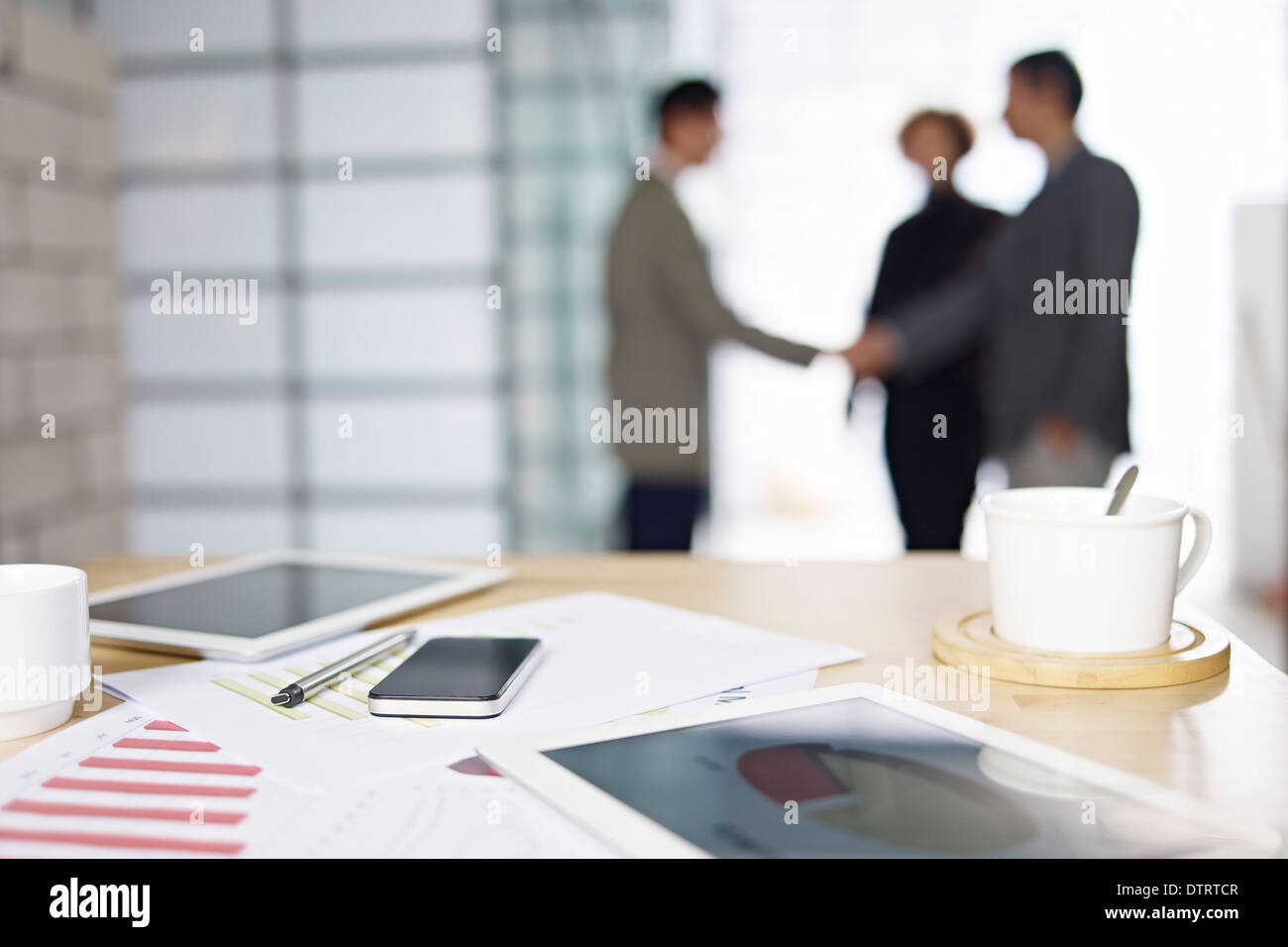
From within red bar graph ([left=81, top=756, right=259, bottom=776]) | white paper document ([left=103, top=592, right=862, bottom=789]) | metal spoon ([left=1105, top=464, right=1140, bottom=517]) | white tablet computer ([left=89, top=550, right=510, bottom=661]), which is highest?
metal spoon ([left=1105, top=464, right=1140, bottom=517])

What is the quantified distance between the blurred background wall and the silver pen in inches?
76.9

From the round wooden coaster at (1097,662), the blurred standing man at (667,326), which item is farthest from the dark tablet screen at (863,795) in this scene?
the blurred standing man at (667,326)

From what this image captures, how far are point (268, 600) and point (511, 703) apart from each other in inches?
13.4

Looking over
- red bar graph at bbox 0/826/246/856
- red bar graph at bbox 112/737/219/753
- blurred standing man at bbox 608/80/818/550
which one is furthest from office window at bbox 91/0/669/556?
red bar graph at bbox 0/826/246/856

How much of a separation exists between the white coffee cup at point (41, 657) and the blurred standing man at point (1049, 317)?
7.22 feet

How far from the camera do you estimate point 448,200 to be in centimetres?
278

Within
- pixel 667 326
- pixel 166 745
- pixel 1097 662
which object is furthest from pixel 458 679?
pixel 667 326

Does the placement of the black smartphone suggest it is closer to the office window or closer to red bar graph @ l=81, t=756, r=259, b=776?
red bar graph @ l=81, t=756, r=259, b=776

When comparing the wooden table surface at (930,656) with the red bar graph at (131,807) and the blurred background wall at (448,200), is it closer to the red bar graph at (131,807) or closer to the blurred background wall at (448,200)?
the red bar graph at (131,807)

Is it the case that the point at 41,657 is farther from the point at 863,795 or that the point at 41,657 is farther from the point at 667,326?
the point at 667,326

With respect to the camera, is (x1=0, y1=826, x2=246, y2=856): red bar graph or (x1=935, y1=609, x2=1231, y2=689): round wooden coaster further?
(x1=935, y1=609, x2=1231, y2=689): round wooden coaster

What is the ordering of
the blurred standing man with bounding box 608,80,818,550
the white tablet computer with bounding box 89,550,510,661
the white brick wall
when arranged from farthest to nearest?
1. the blurred standing man with bounding box 608,80,818,550
2. the white brick wall
3. the white tablet computer with bounding box 89,550,510,661

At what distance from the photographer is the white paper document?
57cm

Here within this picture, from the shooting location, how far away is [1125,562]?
0.68m
